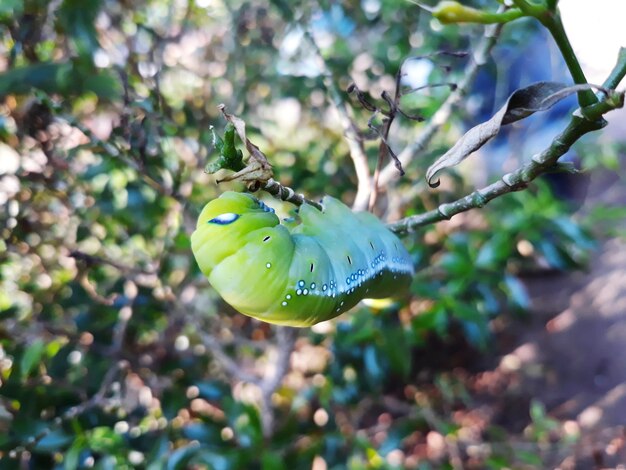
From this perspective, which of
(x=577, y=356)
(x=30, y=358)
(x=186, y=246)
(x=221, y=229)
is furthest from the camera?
(x=577, y=356)

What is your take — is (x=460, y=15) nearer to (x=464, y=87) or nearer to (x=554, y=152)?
(x=554, y=152)

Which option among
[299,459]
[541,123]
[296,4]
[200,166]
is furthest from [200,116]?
[541,123]

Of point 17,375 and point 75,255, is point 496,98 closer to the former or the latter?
point 75,255

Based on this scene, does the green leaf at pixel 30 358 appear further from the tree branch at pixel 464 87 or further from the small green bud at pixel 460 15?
the small green bud at pixel 460 15

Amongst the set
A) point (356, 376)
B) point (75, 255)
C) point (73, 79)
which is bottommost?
point (356, 376)

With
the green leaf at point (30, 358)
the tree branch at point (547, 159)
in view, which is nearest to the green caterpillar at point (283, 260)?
the tree branch at point (547, 159)

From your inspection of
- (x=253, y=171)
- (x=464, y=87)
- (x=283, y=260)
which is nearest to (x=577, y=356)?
(x=464, y=87)

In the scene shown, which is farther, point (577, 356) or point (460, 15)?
point (577, 356)
